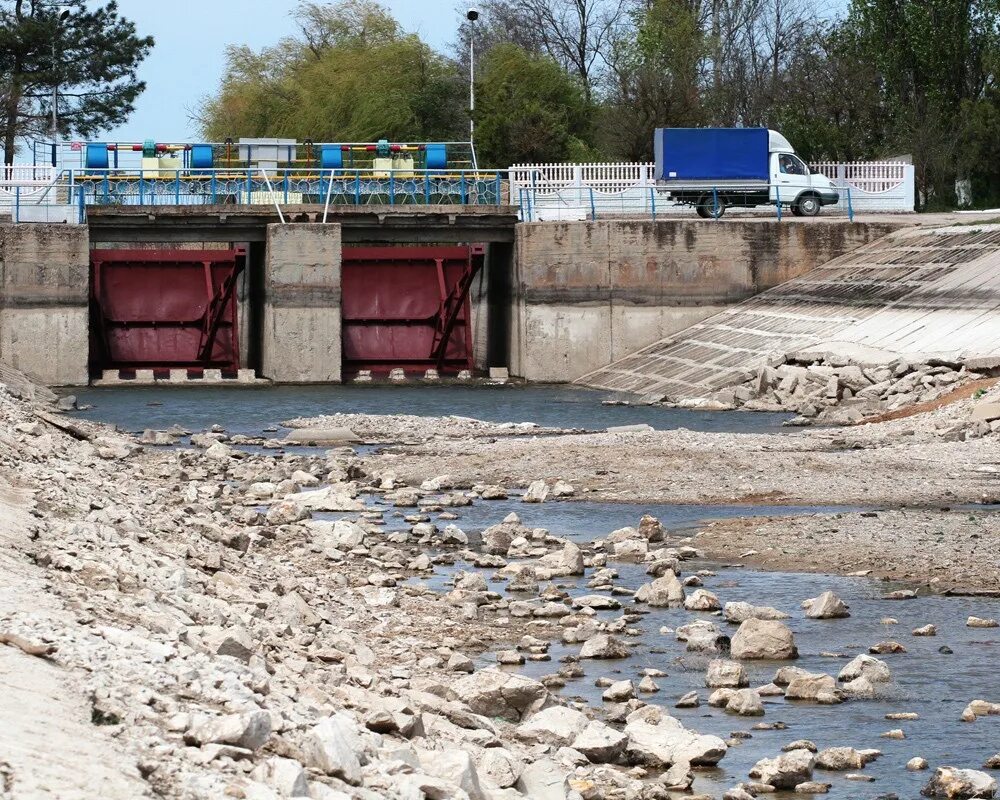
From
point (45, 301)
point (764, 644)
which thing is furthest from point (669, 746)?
point (45, 301)

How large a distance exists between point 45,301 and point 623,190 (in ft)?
53.6

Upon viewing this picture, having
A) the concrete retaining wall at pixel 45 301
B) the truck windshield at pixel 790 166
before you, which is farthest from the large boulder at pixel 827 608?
the truck windshield at pixel 790 166

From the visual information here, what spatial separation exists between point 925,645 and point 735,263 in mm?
34499

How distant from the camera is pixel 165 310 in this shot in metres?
49.7

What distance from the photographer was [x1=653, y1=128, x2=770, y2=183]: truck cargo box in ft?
164

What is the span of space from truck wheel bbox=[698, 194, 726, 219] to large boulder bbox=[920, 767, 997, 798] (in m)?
40.5

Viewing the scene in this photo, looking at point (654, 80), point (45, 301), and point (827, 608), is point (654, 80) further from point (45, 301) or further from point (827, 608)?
point (827, 608)

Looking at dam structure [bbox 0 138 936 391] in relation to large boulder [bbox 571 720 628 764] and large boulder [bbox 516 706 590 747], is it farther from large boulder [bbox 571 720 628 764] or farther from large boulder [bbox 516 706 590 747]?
large boulder [bbox 571 720 628 764]

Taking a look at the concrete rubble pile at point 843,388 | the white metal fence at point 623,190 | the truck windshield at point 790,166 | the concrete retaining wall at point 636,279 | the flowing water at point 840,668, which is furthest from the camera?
the truck windshield at point 790,166

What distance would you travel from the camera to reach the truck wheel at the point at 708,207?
49750 mm

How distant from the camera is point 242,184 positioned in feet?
157

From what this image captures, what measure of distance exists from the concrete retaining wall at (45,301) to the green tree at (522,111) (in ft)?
87.7

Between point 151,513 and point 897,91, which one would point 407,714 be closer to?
point 151,513

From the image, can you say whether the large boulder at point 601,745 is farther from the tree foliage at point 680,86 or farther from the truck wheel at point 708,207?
the tree foliage at point 680,86
